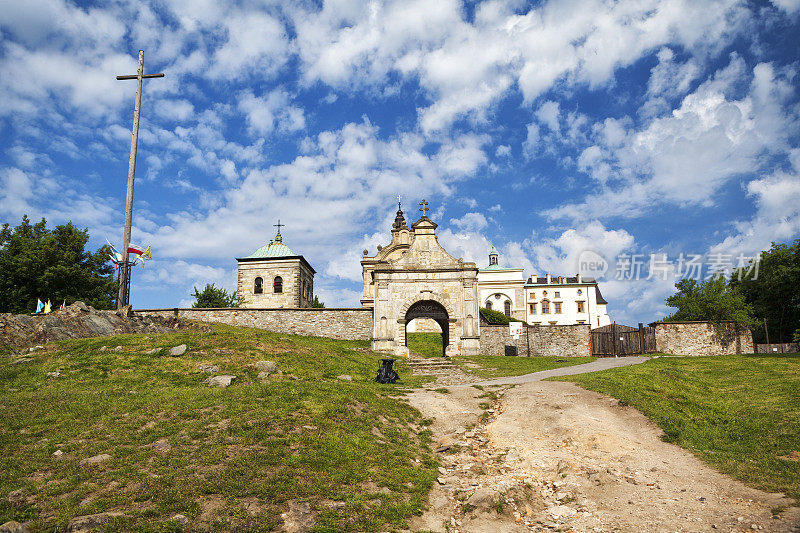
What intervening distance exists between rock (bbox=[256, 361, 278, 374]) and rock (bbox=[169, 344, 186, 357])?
2.88 meters

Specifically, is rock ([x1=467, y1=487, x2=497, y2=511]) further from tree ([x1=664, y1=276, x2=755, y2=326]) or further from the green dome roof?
the green dome roof

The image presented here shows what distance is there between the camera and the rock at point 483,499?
747 cm

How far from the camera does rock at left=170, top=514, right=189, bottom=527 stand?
606 centimetres

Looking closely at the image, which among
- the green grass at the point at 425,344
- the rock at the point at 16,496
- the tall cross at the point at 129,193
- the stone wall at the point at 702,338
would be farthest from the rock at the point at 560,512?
the stone wall at the point at 702,338

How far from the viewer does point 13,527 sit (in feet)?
19.0

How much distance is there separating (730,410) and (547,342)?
59.0ft

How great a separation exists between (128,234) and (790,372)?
91.4 ft

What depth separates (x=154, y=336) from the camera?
1745 centimetres

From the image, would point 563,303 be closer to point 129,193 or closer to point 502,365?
point 502,365

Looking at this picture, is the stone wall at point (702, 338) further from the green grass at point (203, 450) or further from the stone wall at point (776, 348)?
the green grass at point (203, 450)

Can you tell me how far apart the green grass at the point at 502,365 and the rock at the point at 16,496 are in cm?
1665

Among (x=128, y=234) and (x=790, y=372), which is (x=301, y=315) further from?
(x=790, y=372)

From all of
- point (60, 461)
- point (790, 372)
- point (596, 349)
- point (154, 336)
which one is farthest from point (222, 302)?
point (790, 372)

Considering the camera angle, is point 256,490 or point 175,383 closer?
point 256,490
